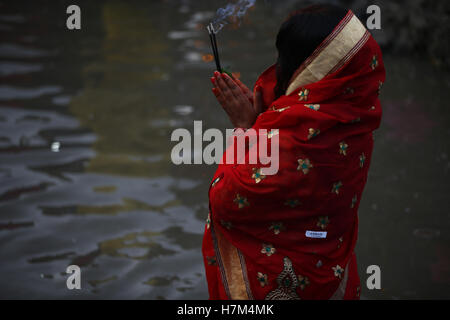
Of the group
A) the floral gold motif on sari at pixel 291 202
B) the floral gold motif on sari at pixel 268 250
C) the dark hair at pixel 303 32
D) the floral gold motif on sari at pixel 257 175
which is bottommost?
the floral gold motif on sari at pixel 268 250

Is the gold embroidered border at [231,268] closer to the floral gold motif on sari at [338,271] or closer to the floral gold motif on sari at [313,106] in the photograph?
the floral gold motif on sari at [338,271]

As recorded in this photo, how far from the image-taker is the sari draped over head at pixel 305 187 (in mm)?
1664

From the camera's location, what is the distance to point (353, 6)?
8422 mm

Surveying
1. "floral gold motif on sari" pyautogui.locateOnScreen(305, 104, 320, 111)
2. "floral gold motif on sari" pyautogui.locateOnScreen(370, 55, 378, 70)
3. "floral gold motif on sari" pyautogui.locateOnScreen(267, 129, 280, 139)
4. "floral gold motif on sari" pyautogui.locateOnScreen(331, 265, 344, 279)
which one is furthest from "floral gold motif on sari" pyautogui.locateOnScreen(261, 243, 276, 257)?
"floral gold motif on sari" pyautogui.locateOnScreen(370, 55, 378, 70)

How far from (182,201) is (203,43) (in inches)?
176

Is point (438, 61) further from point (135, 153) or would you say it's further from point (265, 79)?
point (265, 79)

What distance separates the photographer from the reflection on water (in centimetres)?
340

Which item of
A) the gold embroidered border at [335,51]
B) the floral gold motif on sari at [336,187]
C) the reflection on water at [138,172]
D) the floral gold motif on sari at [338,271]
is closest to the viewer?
the gold embroidered border at [335,51]

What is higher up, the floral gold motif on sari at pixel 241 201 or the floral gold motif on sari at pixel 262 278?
the floral gold motif on sari at pixel 241 201

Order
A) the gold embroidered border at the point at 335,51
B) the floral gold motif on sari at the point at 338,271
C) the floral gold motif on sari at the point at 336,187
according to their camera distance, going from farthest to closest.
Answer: the floral gold motif on sari at the point at 338,271
the floral gold motif on sari at the point at 336,187
the gold embroidered border at the point at 335,51

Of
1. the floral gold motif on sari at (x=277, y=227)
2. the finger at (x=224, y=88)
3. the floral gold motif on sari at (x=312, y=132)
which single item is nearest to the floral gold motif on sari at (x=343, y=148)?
the floral gold motif on sari at (x=312, y=132)

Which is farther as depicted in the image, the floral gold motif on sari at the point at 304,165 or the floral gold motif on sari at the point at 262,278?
the floral gold motif on sari at the point at 262,278

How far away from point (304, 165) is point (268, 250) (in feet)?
1.09
